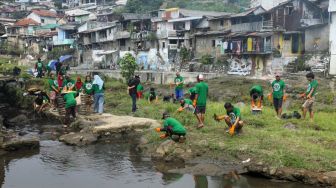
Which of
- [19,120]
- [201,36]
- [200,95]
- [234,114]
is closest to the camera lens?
[234,114]

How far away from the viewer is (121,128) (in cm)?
1875

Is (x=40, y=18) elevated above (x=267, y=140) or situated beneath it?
elevated above

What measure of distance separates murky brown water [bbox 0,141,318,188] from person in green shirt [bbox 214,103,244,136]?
2.68m

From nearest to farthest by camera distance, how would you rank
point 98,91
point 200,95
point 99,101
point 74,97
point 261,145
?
point 261,145, point 200,95, point 74,97, point 98,91, point 99,101

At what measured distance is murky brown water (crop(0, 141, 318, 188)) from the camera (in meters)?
12.2

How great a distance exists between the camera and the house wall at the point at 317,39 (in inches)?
1827

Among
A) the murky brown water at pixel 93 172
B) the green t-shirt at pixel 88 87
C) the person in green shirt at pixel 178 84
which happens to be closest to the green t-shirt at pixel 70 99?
the green t-shirt at pixel 88 87

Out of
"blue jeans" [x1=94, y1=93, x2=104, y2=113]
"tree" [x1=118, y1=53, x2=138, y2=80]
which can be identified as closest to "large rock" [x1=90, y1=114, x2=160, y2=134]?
"blue jeans" [x1=94, y1=93, x2=104, y2=113]

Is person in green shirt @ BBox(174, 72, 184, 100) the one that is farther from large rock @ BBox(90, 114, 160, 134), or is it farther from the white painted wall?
the white painted wall

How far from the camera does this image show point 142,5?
86.2m

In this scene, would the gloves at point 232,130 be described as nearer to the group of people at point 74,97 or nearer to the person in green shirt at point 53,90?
the group of people at point 74,97

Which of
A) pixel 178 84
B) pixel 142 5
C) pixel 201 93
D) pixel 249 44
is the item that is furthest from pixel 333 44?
pixel 142 5

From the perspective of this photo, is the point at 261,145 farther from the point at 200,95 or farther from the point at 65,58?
the point at 65,58

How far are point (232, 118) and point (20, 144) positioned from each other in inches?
334
